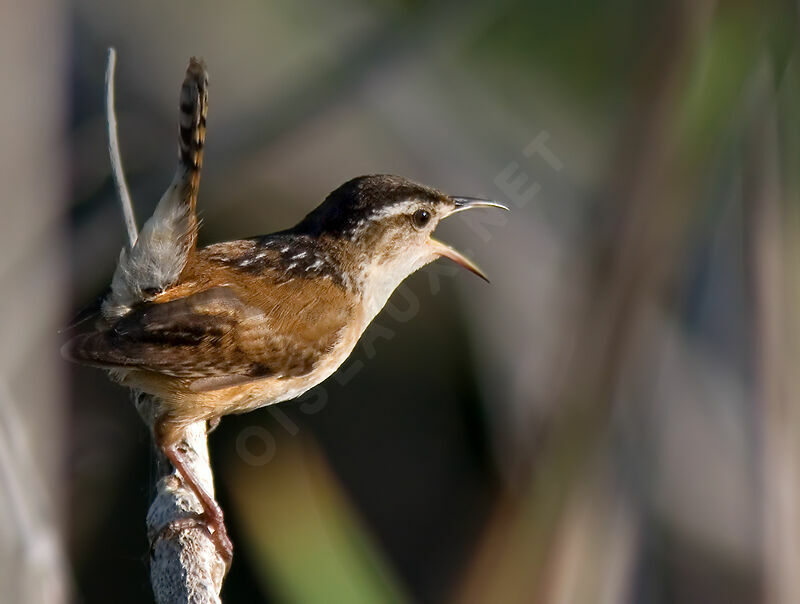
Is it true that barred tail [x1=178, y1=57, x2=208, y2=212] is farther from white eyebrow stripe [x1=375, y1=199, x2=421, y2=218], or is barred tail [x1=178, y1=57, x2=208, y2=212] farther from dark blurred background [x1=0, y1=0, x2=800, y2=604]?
white eyebrow stripe [x1=375, y1=199, x2=421, y2=218]

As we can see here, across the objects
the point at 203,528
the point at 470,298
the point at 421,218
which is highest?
the point at 421,218

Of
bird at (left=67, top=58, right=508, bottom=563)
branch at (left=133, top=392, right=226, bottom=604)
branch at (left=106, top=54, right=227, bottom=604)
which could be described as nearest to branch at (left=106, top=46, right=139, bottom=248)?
branch at (left=106, top=54, right=227, bottom=604)

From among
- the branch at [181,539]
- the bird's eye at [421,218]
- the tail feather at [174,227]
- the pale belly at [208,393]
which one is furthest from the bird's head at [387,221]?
the branch at [181,539]

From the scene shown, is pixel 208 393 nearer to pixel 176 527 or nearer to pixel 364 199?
pixel 176 527

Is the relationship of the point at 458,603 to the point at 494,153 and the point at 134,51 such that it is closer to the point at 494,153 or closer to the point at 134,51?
the point at 494,153

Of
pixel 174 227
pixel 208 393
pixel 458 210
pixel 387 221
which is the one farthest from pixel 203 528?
pixel 458 210

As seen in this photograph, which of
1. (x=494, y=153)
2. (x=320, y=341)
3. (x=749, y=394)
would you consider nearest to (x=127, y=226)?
(x=320, y=341)

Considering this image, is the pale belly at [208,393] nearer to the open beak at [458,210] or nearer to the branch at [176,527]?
the branch at [176,527]
